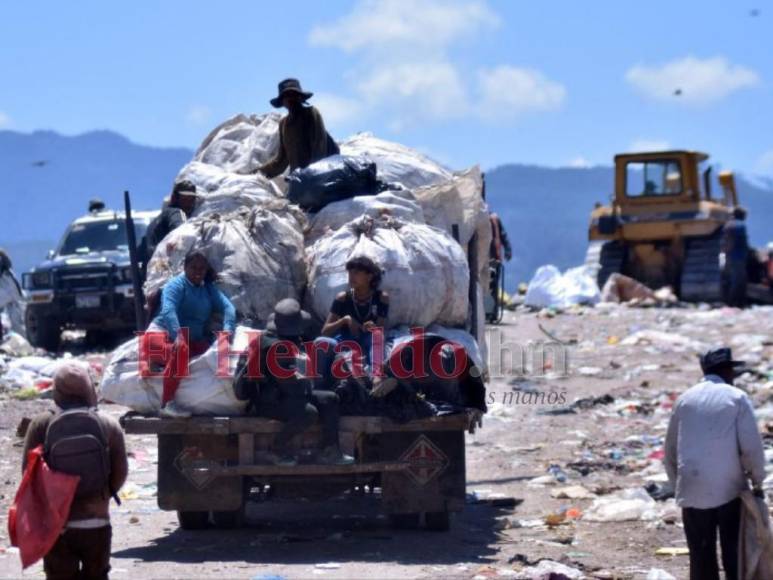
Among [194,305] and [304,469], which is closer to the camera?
[304,469]

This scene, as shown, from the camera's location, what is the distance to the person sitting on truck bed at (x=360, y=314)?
7.85 meters

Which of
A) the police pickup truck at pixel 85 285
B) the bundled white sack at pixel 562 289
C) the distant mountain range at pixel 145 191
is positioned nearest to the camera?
the police pickup truck at pixel 85 285

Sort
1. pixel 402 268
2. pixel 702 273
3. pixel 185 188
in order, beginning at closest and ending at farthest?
pixel 402 268 < pixel 185 188 < pixel 702 273

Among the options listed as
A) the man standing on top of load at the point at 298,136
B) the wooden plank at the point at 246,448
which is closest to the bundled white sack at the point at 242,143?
the man standing on top of load at the point at 298,136

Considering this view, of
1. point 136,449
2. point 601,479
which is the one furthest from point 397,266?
point 136,449

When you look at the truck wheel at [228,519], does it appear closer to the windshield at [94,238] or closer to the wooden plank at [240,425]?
the wooden plank at [240,425]

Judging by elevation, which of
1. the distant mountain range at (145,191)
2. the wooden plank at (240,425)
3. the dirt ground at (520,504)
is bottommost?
the dirt ground at (520,504)

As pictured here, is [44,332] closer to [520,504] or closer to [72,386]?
[520,504]

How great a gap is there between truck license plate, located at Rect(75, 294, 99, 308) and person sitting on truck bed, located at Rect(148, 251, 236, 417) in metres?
10.5

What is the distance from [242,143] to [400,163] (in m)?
1.50

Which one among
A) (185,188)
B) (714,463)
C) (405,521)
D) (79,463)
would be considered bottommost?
(405,521)

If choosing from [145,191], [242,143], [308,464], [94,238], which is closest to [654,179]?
[94,238]

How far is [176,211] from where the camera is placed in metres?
9.31

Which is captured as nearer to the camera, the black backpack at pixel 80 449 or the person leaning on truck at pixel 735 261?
the black backpack at pixel 80 449
